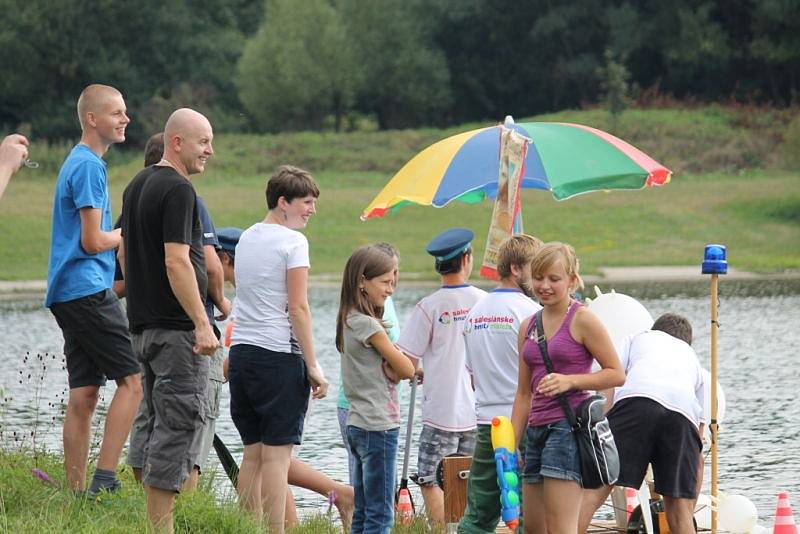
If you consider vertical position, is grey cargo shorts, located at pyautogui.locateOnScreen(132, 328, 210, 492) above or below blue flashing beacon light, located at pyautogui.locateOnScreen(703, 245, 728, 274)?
below

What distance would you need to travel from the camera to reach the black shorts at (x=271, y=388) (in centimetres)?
674

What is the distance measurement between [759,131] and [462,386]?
41.2 metres

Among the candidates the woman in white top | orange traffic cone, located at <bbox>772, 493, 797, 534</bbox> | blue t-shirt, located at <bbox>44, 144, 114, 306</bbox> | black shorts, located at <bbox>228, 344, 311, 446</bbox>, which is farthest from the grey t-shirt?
orange traffic cone, located at <bbox>772, 493, 797, 534</bbox>

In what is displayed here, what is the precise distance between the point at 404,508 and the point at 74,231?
222cm

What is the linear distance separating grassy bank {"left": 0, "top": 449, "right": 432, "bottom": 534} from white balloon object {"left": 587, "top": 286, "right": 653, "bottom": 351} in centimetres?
140

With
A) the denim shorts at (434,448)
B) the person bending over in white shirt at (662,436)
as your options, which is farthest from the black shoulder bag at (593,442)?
the denim shorts at (434,448)

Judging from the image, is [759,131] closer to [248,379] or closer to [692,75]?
[692,75]

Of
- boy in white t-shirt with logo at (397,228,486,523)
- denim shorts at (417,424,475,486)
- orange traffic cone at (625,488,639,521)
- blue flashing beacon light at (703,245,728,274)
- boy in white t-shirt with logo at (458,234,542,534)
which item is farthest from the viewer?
orange traffic cone at (625,488,639,521)

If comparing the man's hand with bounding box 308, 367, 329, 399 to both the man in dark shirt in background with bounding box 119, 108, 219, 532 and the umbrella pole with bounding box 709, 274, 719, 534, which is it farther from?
the umbrella pole with bounding box 709, 274, 719, 534

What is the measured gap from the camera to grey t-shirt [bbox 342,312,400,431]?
21.6ft

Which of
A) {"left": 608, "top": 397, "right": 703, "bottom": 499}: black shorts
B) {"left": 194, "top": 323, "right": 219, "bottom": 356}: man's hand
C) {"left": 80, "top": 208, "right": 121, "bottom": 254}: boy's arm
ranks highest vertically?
{"left": 80, "top": 208, "right": 121, "bottom": 254}: boy's arm

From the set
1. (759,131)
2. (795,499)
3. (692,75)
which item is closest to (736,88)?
(692,75)

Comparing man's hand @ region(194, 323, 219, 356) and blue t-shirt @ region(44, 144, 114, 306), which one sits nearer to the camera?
man's hand @ region(194, 323, 219, 356)

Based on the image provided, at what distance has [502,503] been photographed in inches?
243
